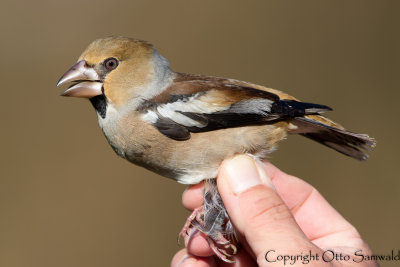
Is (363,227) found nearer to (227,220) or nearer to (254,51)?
(254,51)

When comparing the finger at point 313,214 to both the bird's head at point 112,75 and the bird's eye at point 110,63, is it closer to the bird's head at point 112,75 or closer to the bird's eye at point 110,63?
the bird's head at point 112,75

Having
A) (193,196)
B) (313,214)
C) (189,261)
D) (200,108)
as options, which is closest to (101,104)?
(200,108)

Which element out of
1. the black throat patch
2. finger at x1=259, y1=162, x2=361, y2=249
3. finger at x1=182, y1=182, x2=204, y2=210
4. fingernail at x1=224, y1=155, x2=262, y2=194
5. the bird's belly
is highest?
the black throat patch

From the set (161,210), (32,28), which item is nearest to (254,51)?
(161,210)

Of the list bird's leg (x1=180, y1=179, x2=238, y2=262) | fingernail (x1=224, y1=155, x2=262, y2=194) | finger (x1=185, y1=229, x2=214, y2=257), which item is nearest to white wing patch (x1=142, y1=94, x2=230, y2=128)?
fingernail (x1=224, y1=155, x2=262, y2=194)

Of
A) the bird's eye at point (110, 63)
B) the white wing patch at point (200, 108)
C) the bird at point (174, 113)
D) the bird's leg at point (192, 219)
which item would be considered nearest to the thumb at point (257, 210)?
the bird at point (174, 113)

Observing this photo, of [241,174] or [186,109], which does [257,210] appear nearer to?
[241,174]

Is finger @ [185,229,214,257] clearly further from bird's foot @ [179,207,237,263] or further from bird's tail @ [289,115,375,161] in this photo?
bird's tail @ [289,115,375,161]

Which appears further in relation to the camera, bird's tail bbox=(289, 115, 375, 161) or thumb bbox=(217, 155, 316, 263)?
bird's tail bbox=(289, 115, 375, 161)
